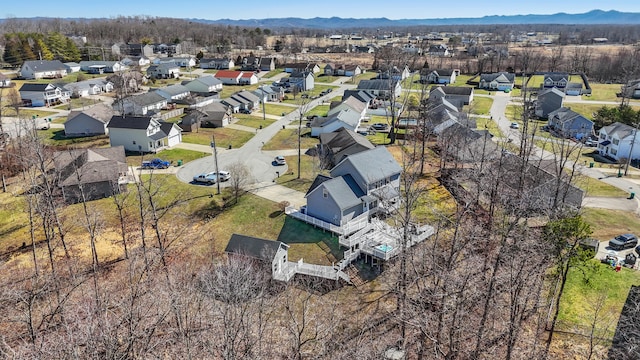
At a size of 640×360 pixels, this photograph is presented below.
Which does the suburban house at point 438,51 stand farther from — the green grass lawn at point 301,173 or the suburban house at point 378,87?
the green grass lawn at point 301,173

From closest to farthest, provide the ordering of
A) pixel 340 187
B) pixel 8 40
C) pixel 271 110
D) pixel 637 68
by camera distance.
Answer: pixel 340 187 → pixel 271 110 → pixel 637 68 → pixel 8 40

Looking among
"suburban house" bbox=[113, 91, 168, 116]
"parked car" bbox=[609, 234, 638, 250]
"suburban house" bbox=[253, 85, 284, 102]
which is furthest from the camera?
"suburban house" bbox=[253, 85, 284, 102]

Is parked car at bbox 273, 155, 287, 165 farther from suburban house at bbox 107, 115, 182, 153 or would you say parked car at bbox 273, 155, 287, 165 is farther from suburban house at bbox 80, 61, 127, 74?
suburban house at bbox 80, 61, 127, 74

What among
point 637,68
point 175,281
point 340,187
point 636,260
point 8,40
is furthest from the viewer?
point 8,40

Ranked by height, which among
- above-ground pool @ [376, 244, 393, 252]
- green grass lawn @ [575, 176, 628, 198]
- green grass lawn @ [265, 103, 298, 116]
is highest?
green grass lawn @ [265, 103, 298, 116]

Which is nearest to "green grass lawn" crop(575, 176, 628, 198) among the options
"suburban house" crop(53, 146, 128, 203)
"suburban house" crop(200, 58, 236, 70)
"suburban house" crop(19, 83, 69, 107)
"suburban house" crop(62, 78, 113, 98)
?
"suburban house" crop(53, 146, 128, 203)

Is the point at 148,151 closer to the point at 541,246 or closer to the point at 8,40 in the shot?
the point at 541,246

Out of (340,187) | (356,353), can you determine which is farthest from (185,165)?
(356,353)
